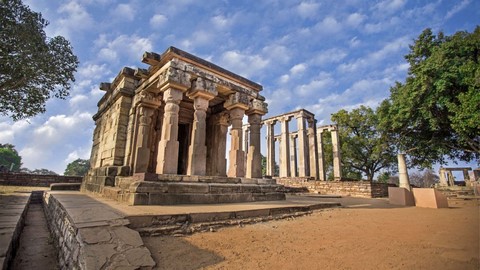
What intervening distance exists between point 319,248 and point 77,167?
7382cm

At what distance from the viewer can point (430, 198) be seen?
8.25 meters

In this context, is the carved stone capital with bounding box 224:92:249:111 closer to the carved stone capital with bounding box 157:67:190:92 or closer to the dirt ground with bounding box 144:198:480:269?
the carved stone capital with bounding box 157:67:190:92

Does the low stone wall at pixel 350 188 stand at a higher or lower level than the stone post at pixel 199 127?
lower

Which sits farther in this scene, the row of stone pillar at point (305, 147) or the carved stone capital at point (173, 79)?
the row of stone pillar at point (305, 147)

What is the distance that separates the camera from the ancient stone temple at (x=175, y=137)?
5.45 metres

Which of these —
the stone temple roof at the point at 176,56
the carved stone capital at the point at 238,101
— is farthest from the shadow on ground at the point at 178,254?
the carved stone capital at the point at 238,101

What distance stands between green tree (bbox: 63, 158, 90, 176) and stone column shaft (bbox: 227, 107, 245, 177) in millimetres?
65200

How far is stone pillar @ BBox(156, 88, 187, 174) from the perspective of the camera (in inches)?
235

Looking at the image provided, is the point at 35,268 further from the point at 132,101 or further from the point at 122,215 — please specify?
the point at 132,101

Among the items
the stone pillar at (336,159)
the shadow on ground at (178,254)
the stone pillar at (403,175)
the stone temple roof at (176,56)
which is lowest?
the shadow on ground at (178,254)

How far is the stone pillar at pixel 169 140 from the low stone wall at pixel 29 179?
14436 millimetres

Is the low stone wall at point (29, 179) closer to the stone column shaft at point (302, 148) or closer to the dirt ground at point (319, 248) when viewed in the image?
the dirt ground at point (319, 248)

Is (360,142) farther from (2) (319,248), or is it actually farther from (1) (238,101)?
(2) (319,248)

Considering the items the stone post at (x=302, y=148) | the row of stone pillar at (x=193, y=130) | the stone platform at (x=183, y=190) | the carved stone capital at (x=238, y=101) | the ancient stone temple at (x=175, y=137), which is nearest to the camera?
the stone platform at (x=183, y=190)
